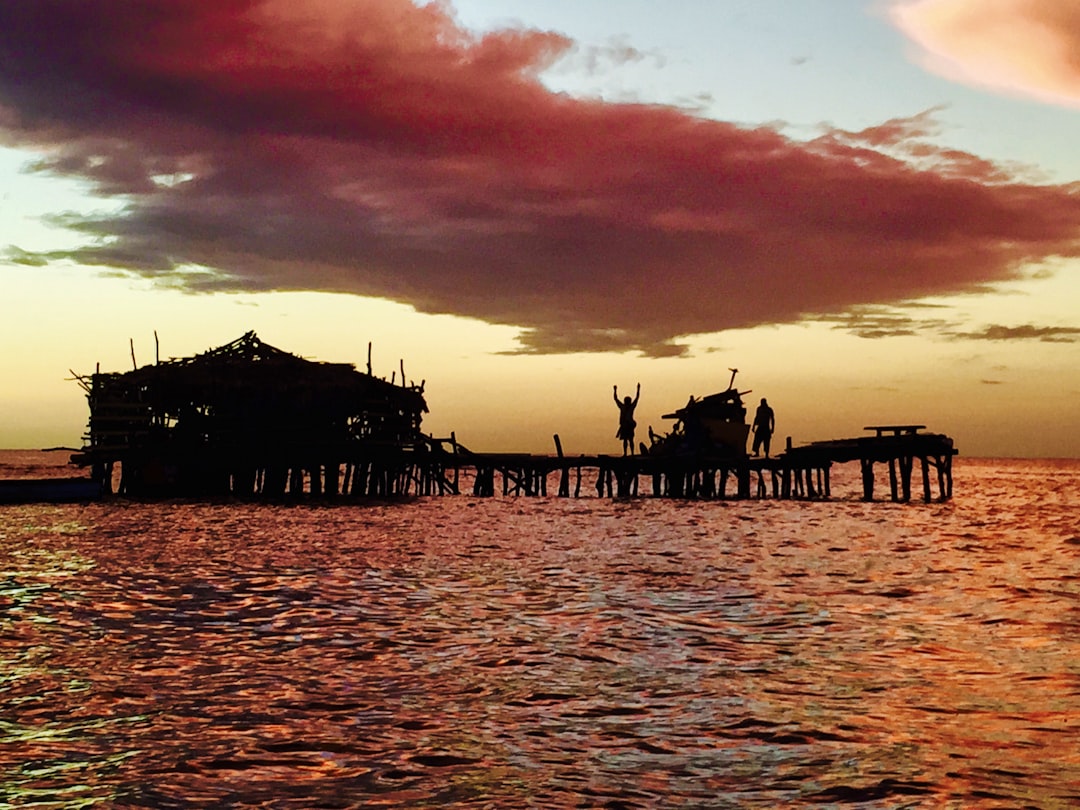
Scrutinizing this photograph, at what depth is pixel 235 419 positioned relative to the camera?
46.5 meters

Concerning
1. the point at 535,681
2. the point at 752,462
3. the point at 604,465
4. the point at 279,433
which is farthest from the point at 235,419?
the point at 535,681

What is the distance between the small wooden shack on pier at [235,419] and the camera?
4534 cm

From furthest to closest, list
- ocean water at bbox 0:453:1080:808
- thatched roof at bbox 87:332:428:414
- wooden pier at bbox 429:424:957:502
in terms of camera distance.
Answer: thatched roof at bbox 87:332:428:414
wooden pier at bbox 429:424:957:502
ocean water at bbox 0:453:1080:808

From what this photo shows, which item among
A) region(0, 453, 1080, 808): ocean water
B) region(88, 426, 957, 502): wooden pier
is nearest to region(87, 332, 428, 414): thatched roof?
region(88, 426, 957, 502): wooden pier

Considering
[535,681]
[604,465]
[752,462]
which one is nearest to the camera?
[535,681]

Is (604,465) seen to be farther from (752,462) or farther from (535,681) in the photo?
(535,681)

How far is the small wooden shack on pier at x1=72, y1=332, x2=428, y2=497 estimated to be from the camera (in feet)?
149

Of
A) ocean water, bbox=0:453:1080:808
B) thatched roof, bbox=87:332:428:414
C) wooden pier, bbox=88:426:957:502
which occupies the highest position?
thatched roof, bbox=87:332:428:414

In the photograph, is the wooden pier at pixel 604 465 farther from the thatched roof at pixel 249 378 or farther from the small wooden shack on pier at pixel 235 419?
the thatched roof at pixel 249 378

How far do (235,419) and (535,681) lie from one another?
1494 inches

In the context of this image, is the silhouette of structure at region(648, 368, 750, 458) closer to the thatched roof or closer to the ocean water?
the thatched roof

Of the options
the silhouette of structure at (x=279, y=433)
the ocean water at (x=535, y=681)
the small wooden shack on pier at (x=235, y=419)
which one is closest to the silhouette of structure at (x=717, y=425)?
the silhouette of structure at (x=279, y=433)

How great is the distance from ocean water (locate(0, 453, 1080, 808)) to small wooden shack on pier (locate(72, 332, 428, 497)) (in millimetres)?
21617

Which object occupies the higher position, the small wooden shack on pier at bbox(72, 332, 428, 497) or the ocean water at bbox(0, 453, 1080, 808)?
the small wooden shack on pier at bbox(72, 332, 428, 497)
